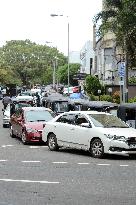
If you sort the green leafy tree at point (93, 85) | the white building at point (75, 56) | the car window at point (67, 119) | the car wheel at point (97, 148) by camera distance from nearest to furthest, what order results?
1. the car wheel at point (97, 148)
2. the car window at point (67, 119)
3. the green leafy tree at point (93, 85)
4. the white building at point (75, 56)

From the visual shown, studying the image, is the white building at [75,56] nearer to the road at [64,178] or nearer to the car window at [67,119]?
the car window at [67,119]

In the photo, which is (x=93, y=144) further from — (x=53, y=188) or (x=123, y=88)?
(x=123, y=88)

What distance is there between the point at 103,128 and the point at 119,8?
16353 mm

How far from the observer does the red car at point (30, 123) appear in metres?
23.0

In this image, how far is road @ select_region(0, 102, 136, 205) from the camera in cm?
1096

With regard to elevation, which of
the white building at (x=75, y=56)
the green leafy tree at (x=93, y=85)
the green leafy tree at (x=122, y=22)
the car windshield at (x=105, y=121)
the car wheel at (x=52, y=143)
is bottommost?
the car wheel at (x=52, y=143)

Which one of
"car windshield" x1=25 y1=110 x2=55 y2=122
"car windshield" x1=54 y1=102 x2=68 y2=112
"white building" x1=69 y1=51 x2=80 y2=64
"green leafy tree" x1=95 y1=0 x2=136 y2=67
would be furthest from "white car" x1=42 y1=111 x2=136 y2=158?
"white building" x1=69 y1=51 x2=80 y2=64

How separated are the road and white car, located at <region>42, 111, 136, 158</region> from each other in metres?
0.35

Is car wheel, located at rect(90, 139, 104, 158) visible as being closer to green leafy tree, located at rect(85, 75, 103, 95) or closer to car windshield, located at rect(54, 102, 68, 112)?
car windshield, located at rect(54, 102, 68, 112)

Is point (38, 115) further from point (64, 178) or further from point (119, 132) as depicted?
point (64, 178)

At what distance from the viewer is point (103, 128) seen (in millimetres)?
18469

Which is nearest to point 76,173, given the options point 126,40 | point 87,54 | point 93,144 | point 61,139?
point 93,144

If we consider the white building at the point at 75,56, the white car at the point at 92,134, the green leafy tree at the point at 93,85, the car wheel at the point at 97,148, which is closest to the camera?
the white car at the point at 92,134

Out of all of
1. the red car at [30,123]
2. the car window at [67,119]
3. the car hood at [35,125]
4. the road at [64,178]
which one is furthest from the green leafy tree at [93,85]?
the road at [64,178]
